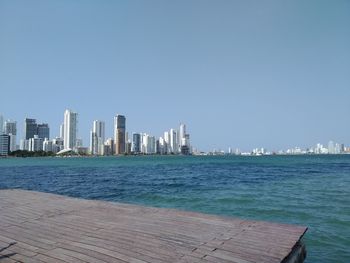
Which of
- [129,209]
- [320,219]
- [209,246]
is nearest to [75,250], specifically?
[209,246]

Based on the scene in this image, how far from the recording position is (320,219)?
12.9 m

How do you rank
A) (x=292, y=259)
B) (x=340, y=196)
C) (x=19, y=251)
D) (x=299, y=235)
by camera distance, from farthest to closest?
(x=340, y=196) < (x=299, y=235) < (x=292, y=259) < (x=19, y=251)

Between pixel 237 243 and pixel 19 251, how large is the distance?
3708 millimetres

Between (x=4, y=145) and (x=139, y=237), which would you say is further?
(x=4, y=145)

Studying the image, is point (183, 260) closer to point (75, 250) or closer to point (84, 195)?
point (75, 250)

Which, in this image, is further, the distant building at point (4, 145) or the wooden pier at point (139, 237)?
the distant building at point (4, 145)

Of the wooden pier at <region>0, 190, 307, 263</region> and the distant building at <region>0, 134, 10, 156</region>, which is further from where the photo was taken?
the distant building at <region>0, 134, 10, 156</region>

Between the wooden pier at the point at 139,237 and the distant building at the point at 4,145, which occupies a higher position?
the distant building at the point at 4,145

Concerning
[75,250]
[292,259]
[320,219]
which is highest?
[75,250]

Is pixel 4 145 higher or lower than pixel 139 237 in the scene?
higher

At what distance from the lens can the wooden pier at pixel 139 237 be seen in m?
4.80

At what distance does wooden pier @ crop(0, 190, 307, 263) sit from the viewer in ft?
15.8

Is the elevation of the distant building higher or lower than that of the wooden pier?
higher

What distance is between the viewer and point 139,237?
19.0ft
